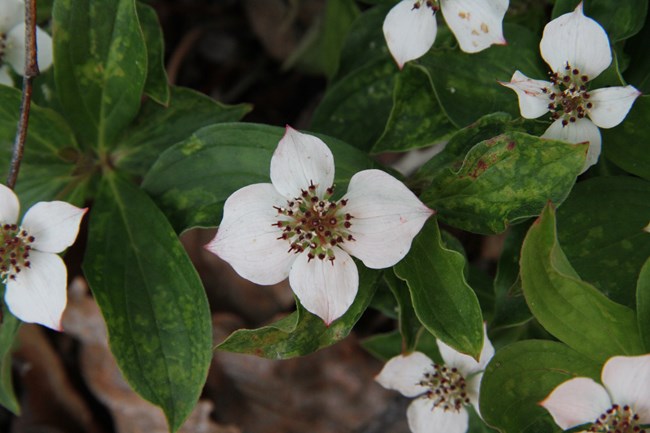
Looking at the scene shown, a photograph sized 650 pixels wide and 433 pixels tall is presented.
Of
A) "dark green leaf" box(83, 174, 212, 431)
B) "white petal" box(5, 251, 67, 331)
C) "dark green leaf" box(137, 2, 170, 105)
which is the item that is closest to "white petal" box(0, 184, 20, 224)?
"white petal" box(5, 251, 67, 331)

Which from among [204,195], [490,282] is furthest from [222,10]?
[490,282]

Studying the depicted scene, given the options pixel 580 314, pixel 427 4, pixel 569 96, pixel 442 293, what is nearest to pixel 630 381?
pixel 580 314

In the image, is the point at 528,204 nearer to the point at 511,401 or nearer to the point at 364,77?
the point at 511,401

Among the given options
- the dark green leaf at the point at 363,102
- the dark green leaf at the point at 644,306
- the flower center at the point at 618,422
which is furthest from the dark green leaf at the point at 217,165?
the flower center at the point at 618,422

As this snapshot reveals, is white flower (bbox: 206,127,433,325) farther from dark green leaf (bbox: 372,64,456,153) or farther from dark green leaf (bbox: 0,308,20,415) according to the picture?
dark green leaf (bbox: 0,308,20,415)

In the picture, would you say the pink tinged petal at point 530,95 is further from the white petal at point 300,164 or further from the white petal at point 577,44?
the white petal at point 300,164

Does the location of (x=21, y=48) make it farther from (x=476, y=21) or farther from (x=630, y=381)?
(x=630, y=381)
